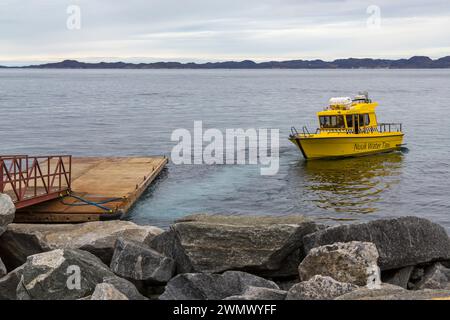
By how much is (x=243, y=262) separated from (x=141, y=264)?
1888 millimetres

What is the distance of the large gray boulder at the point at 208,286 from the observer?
9.87m

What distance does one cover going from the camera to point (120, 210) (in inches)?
774

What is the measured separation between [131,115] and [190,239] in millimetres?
60030

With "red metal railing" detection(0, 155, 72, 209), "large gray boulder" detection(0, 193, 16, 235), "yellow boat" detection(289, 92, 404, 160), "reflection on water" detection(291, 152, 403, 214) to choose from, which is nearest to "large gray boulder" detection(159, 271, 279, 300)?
"large gray boulder" detection(0, 193, 16, 235)

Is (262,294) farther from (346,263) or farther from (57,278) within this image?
(57,278)

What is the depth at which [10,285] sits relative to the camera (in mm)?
10789

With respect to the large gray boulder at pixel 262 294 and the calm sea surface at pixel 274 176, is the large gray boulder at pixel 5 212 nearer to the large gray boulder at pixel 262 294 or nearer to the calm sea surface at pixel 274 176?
the large gray boulder at pixel 262 294

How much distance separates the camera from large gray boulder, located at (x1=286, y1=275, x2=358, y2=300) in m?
8.66

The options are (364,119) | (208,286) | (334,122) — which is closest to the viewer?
(208,286)

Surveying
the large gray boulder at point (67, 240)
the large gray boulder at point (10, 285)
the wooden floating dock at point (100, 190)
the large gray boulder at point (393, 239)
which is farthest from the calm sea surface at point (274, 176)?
the large gray boulder at point (393, 239)

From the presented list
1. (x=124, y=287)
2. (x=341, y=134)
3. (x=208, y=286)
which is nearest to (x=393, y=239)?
(x=208, y=286)

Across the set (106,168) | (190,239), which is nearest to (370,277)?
(190,239)

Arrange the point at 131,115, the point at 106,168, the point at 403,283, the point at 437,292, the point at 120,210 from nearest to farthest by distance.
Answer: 1. the point at 437,292
2. the point at 403,283
3. the point at 120,210
4. the point at 106,168
5. the point at 131,115
